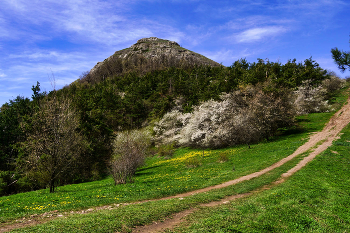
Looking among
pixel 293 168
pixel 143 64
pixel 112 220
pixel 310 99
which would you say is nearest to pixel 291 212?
pixel 112 220

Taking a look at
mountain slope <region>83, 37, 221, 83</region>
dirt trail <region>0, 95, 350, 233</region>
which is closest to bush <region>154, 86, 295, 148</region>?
dirt trail <region>0, 95, 350, 233</region>

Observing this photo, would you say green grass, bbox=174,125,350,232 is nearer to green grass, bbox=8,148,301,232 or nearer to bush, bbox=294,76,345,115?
green grass, bbox=8,148,301,232

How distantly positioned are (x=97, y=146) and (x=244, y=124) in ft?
95.0

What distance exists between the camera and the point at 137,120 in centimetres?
6806

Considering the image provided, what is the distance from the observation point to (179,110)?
→ 6347 cm

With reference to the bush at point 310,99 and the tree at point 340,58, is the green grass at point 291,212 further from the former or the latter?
the bush at point 310,99

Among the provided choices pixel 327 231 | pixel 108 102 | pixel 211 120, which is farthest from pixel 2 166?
pixel 327 231

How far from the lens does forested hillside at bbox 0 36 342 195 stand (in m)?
21.2

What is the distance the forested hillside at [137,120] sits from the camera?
21156mm

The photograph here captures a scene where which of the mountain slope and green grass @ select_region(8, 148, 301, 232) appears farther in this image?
the mountain slope

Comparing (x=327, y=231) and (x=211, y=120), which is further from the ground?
(x=211, y=120)

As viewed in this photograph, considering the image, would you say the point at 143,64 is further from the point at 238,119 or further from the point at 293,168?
the point at 293,168

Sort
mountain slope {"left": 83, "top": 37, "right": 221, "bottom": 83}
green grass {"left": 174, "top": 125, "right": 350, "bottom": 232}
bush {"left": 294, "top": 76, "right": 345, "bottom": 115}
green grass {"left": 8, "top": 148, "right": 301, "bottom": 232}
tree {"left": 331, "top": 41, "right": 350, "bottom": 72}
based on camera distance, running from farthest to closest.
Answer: mountain slope {"left": 83, "top": 37, "right": 221, "bottom": 83}, bush {"left": 294, "top": 76, "right": 345, "bottom": 115}, tree {"left": 331, "top": 41, "right": 350, "bottom": 72}, green grass {"left": 174, "top": 125, "right": 350, "bottom": 232}, green grass {"left": 8, "top": 148, "right": 301, "bottom": 232}

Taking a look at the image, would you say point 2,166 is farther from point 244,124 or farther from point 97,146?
point 244,124
